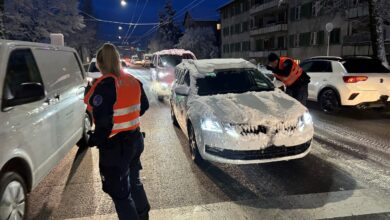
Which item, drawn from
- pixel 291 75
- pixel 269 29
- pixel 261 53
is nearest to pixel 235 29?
pixel 261 53

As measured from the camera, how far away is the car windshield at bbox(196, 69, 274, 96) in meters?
6.35

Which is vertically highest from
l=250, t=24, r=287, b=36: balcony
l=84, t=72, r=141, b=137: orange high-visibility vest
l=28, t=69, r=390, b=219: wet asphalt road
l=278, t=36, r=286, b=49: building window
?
l=250, t=24, r=287, b=36: balcony

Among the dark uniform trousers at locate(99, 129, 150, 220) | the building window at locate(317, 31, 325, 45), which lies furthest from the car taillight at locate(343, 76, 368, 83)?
the building window at locate(317, 31, 325, 45)

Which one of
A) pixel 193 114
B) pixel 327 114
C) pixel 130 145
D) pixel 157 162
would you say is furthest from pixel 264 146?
pixel 327 114

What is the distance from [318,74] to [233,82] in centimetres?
490

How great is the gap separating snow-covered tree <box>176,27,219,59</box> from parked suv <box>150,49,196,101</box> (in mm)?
43194

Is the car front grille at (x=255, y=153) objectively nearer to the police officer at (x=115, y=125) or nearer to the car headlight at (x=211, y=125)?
the car headlight at (x=211, y=125)

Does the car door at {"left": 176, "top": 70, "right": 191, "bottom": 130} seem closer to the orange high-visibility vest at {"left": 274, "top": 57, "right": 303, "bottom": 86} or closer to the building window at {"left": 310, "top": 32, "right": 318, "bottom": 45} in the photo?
the orange high-visibility vest at {"left": 274, "top": 57, "right": 303, "bottom": 86}

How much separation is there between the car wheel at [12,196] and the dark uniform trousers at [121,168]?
34.6 inches

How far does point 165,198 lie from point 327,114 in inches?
272

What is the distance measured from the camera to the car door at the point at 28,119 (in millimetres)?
3461

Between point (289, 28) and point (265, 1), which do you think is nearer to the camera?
point (289, 28)

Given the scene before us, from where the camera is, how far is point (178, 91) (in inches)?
249

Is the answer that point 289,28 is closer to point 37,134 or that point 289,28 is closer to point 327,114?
point 327,114
